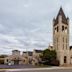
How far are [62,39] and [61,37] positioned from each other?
598 millimetres

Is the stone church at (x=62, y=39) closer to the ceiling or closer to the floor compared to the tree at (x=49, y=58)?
closer to the ceiling

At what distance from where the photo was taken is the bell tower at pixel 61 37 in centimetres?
5328

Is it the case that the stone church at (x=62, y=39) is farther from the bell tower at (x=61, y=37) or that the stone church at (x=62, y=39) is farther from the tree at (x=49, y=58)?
the tree at (x=49, y=58)

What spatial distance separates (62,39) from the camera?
53875 millimetres

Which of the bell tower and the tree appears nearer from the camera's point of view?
the tree

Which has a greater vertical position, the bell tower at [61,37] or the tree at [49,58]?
the bell tower at [61,37]

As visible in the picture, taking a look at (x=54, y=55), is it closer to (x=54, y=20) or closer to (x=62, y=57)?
(x=62, y=57)

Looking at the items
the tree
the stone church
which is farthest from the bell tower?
the tree

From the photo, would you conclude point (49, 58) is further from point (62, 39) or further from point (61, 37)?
point (61, 37)

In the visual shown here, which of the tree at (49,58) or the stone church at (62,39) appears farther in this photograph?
the stone church at (62,39)

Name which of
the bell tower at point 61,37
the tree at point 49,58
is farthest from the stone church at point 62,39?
the tree at point 49,58

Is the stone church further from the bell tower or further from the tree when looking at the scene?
the tree

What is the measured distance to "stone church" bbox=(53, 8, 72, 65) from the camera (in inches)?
2099

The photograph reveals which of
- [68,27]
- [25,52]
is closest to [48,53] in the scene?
[68,27]
